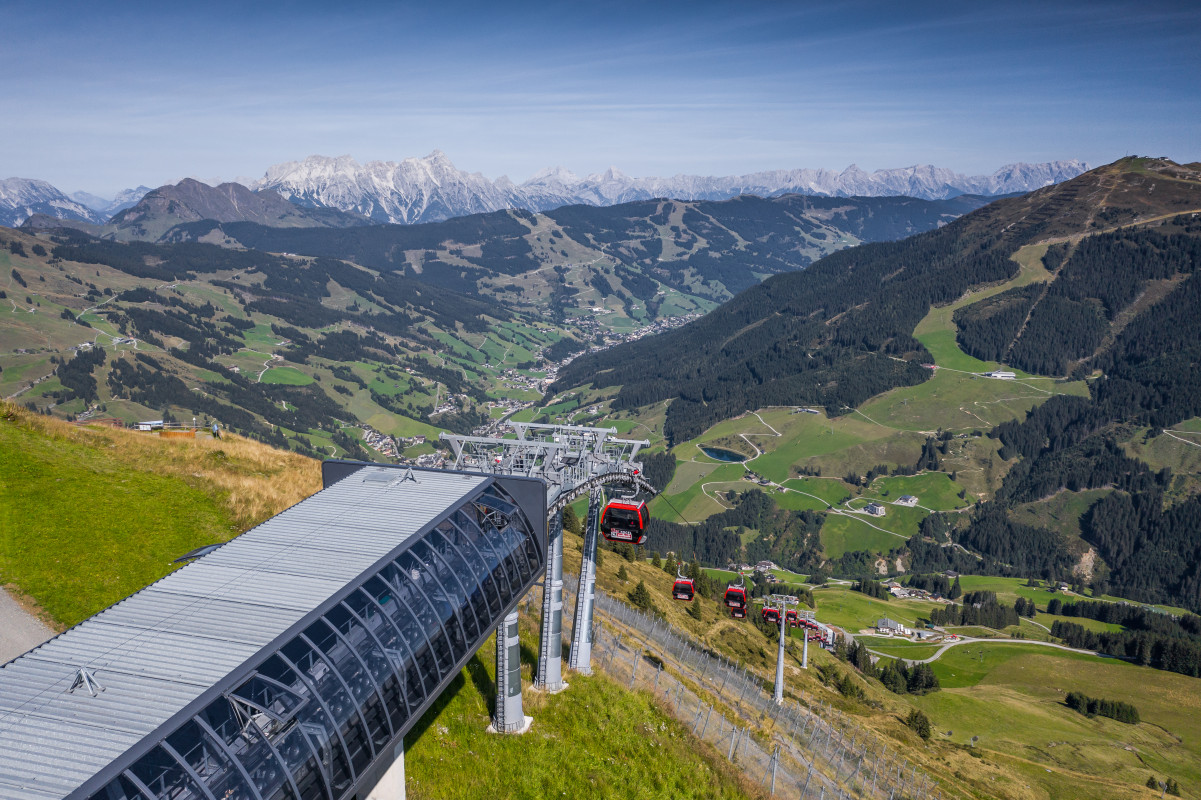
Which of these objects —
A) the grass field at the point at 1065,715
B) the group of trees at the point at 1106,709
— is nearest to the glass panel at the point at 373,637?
the grass field at the point at 1065,715

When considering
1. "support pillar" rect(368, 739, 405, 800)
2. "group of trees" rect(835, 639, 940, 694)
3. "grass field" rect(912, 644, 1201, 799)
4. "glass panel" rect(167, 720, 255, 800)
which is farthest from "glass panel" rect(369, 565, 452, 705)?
"group of trees" rect(835, 639, 940, 694)

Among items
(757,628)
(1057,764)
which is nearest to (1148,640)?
(1057,764)

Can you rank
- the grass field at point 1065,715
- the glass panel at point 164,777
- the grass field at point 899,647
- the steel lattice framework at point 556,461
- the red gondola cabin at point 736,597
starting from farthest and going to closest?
the grass field at point 899,647, the grass field at point 1065,715, the red gondola cabin at point 736,597, the steel lattice framework at point 556,461, the glass panel at point 164,777

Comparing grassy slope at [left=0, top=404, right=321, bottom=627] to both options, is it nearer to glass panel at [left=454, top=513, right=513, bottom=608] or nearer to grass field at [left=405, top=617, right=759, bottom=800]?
grass field at [left=405, top=617, right=759, bottom=800]

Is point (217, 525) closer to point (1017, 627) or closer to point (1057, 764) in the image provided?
point (1057, 764)

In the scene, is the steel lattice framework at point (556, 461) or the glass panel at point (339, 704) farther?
the steel lattice framework at point (556, 461)

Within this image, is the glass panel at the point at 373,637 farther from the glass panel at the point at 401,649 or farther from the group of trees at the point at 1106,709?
the group of trees at the point at 1106,709
